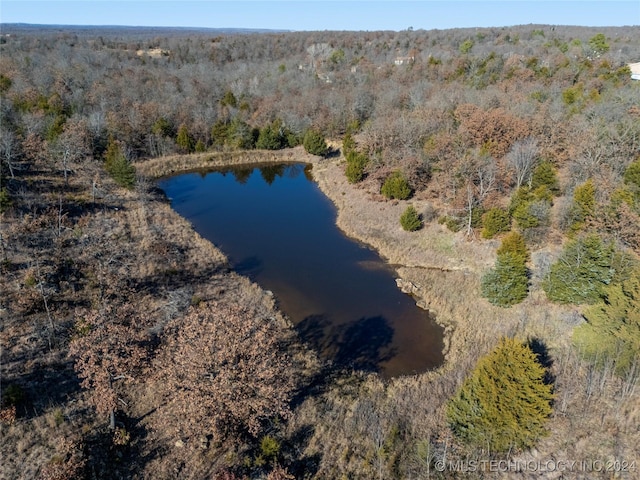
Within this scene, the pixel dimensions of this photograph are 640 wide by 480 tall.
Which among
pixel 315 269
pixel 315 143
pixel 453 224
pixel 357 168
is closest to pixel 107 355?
pixel 315 269

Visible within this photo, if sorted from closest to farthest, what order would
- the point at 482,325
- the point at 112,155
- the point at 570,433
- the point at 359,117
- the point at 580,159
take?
the point at 570,433 → the point at 482,325 → the point at 580,159 → the point at 112,155 → the point at 359,117

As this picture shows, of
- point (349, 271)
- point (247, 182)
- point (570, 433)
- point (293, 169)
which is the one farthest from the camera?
point (293, 169)

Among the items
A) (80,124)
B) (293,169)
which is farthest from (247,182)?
(80,124)

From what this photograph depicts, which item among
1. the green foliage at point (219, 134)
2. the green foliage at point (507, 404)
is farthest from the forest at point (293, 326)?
the green foliage at point (219, 134)

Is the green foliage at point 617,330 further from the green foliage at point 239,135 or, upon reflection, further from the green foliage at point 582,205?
the green foliage at point 239,135

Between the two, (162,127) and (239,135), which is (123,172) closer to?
(162,127)

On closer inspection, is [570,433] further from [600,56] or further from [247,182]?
[600,56]
